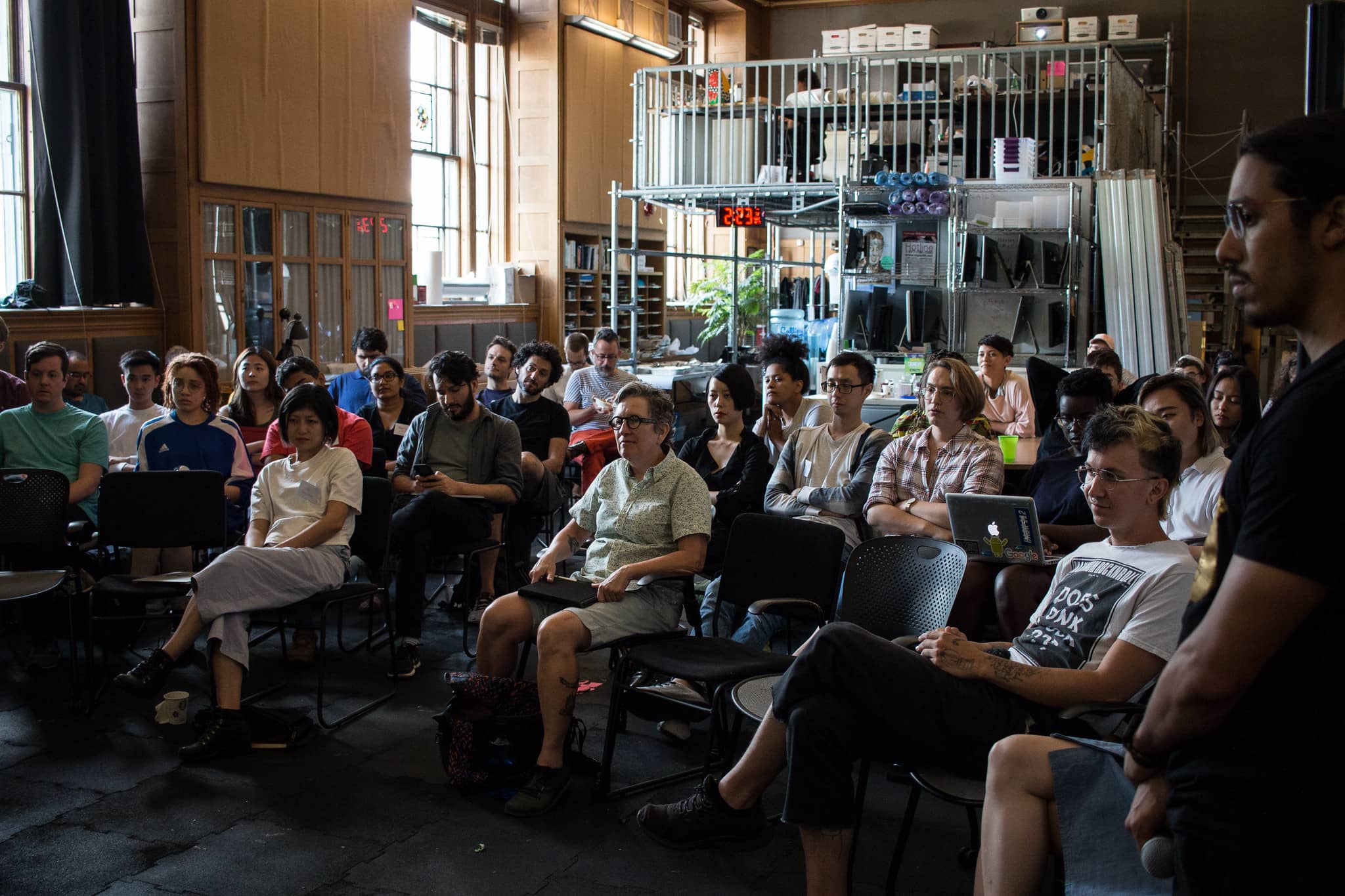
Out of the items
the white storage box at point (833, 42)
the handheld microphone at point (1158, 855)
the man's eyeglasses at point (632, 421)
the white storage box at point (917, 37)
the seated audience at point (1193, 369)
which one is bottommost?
the handheld microphone at point (1158, 855)

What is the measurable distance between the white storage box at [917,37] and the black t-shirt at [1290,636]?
12.6 metres

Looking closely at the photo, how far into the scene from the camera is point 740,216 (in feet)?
31.8

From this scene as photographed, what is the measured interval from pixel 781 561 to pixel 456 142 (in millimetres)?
9655

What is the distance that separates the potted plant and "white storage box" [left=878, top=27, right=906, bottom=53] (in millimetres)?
2739

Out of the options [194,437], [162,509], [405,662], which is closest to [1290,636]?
[405,662]

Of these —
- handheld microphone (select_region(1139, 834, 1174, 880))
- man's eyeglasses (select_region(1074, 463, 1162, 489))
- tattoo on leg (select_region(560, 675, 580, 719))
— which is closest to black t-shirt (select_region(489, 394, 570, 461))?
tattoo on leg (select_region(560, 675, 580, 719))

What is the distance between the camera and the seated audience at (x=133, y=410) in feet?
18.2

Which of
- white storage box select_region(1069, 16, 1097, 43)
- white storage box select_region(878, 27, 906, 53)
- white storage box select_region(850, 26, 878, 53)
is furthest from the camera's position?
white storage box select_region(1069, 16, 1097, 43)

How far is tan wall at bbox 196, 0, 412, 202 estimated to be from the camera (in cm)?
832

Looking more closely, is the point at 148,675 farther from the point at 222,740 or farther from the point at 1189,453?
the point at 1189,453

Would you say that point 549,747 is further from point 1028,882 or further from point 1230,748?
point 1230,748

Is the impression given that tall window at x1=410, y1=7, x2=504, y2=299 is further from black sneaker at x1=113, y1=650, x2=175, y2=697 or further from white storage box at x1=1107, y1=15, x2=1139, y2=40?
black sneaker at x1=113, y1=650, x2=175, y2=697

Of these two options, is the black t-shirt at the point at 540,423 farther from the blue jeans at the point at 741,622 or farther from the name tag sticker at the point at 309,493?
the blue jeans at the point at 741,622

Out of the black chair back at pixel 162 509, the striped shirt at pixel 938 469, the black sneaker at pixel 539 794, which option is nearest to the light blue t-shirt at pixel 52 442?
the black chair back at pixel 162 509
